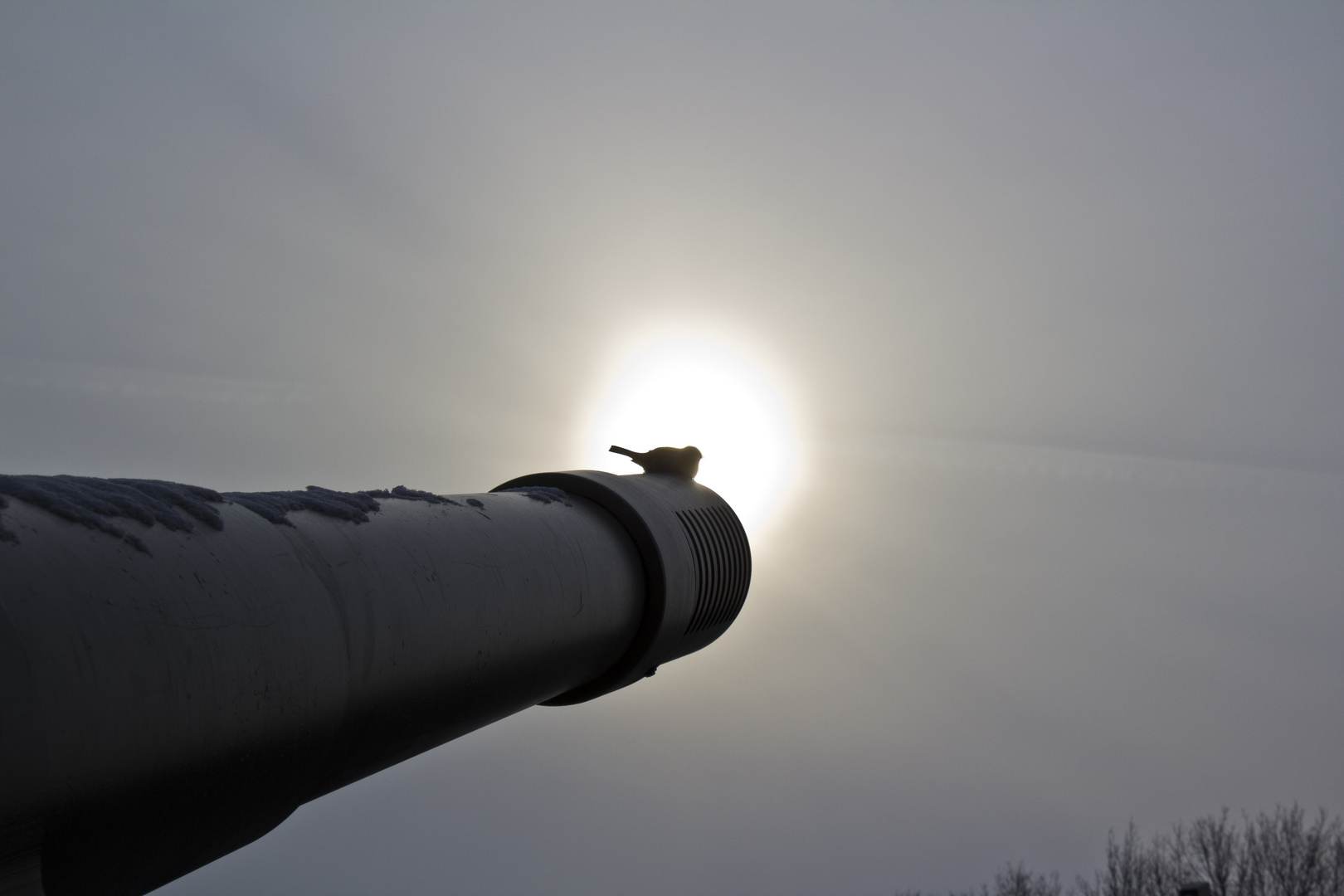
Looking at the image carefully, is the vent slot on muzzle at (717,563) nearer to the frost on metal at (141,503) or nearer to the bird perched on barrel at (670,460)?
the bird perched on barrel at (670,460)

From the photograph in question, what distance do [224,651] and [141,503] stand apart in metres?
0.43

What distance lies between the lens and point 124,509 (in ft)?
6.79

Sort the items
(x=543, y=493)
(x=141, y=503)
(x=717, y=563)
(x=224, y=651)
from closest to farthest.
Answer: (x=224, y=651) → (x=141, y=503) → (x=543, y=493) → (x=717, y=563)

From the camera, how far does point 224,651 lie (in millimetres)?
2012

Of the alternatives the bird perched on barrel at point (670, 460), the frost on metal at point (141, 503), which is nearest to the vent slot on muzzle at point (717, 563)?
the bird perched on barrel at point (670, 460)

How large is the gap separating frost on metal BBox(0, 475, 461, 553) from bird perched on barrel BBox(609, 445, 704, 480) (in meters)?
3.36

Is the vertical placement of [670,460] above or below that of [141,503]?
above

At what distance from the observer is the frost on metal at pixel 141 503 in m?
1.94

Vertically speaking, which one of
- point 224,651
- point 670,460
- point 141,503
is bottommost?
point 224,651

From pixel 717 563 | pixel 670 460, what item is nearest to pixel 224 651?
pixel 717 563

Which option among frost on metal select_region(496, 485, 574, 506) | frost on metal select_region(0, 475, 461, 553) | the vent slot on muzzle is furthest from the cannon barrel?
the vent slot on muzzle

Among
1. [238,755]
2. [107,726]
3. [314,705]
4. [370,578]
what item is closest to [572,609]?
[370,578]

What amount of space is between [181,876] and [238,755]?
449mm

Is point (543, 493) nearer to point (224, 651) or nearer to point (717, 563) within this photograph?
point (717, 563)
